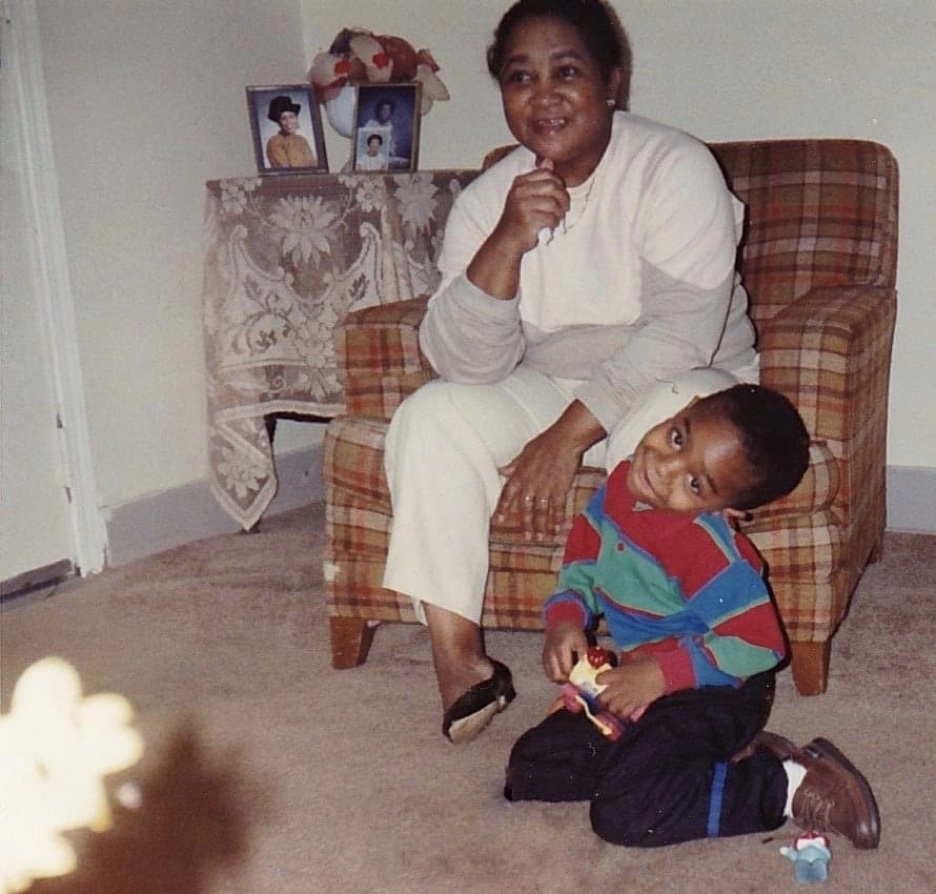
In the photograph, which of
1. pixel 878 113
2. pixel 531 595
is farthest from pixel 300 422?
pixel 878 113

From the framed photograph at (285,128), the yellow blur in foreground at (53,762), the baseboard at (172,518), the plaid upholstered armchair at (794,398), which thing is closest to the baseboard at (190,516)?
the baseboard at (172,518)

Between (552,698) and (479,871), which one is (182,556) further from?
(479,871)

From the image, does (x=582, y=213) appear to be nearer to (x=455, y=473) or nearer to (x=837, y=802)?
(x=455, y=473)

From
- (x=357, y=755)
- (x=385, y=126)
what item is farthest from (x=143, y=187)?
(x=357, y=755)

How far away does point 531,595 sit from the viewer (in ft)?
5.56

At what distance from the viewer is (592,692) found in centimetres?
133

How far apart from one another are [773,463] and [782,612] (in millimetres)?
363

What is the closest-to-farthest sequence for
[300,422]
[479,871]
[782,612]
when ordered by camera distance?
[479,871]
[782,612]
[300,422]

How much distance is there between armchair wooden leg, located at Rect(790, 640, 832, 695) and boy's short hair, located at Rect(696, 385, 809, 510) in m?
0.37

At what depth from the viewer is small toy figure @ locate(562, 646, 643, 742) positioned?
1329mm

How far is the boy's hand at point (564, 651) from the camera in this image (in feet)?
4.47

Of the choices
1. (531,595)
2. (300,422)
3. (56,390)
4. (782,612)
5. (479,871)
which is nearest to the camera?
(479,871)

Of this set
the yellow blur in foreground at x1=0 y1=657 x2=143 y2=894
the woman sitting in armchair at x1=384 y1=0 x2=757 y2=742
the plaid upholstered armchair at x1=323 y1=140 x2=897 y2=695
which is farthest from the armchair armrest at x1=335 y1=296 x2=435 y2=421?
the yellow blur in foreground at x1=0 y1=657 x2=143 y2=894

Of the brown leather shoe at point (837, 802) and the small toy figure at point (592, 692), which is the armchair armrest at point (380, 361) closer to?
the small toy figure at point (592, 692)
